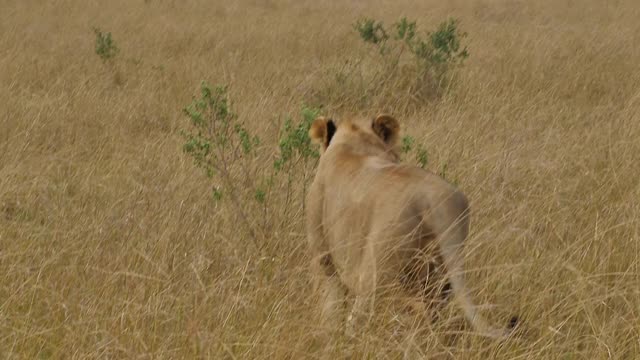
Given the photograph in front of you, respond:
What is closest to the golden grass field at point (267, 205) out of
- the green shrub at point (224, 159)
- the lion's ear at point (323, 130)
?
the green shrub at point (224, 159)

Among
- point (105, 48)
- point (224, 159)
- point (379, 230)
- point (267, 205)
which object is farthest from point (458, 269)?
point (105, 48)

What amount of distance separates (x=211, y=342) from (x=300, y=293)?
551 mm

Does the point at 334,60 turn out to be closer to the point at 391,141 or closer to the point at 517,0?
the point at 391,141

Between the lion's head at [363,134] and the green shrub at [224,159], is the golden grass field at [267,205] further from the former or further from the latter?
the lion's head at [363,134]

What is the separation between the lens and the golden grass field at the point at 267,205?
2.80 metres

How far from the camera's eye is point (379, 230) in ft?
8.84

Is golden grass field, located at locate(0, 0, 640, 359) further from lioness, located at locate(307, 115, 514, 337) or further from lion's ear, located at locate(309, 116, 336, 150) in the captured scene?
lion's ear, located at locate(309, 116, 336, 150)

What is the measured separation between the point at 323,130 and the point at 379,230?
0.88 meters

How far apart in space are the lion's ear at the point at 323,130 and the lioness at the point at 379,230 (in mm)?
214

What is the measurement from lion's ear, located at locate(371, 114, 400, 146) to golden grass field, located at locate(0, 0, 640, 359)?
49cm

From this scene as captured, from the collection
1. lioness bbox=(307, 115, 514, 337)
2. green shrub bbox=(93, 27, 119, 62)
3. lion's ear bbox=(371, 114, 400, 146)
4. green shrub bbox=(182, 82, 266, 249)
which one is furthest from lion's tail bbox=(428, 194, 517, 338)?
green shrub bbox=(93, 27, 119, 62)

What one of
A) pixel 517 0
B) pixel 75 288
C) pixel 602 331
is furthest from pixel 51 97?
pixel 517 0

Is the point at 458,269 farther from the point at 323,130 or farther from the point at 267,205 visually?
the point at 267,205

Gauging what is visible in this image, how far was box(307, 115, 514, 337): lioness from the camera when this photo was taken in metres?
2.63
